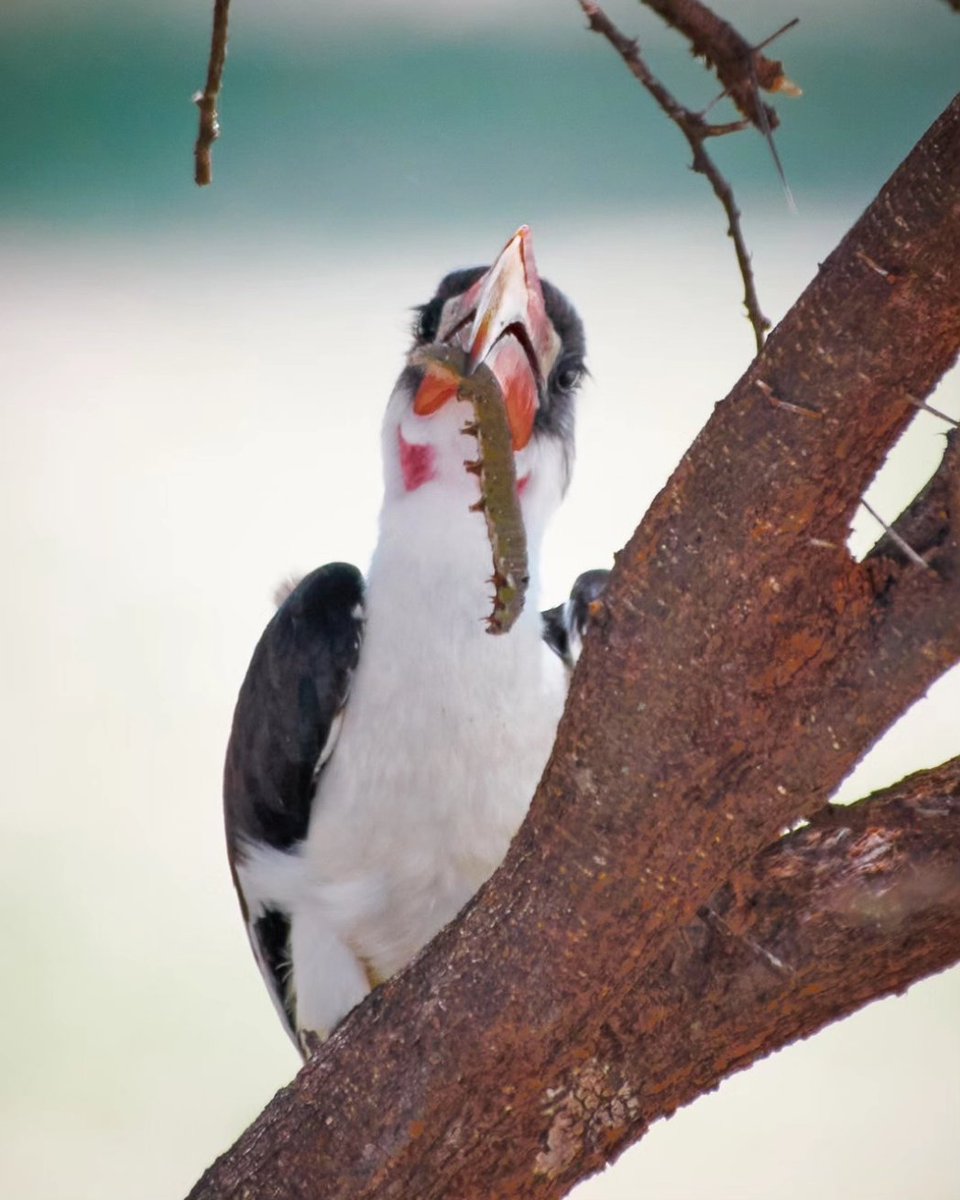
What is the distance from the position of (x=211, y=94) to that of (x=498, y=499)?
0.57 metres

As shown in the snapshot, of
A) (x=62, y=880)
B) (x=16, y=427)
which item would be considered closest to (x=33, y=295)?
(x=16, y=427)

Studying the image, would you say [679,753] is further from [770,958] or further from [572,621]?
[572,621]

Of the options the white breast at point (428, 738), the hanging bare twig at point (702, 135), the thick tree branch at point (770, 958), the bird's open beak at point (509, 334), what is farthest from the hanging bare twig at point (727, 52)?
the white breast at point (428, 738)

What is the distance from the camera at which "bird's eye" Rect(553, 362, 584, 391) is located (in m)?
3.16

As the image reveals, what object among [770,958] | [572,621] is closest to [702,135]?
[770,958]

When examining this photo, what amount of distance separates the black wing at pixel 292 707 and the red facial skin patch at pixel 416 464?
19 centimetres

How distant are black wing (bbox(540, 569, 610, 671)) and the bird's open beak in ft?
0.91

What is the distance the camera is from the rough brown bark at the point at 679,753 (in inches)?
67.7

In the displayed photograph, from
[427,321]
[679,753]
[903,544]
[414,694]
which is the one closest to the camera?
[903,544]

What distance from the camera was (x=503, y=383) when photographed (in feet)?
9.54

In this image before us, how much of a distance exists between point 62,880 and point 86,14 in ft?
15.9

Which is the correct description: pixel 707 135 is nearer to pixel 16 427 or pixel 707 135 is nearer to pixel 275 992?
pixel 275 992

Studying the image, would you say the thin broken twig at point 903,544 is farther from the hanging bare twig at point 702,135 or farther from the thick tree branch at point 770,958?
the thick tree branch at point 770,958

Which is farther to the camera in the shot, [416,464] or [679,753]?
[416,464]
